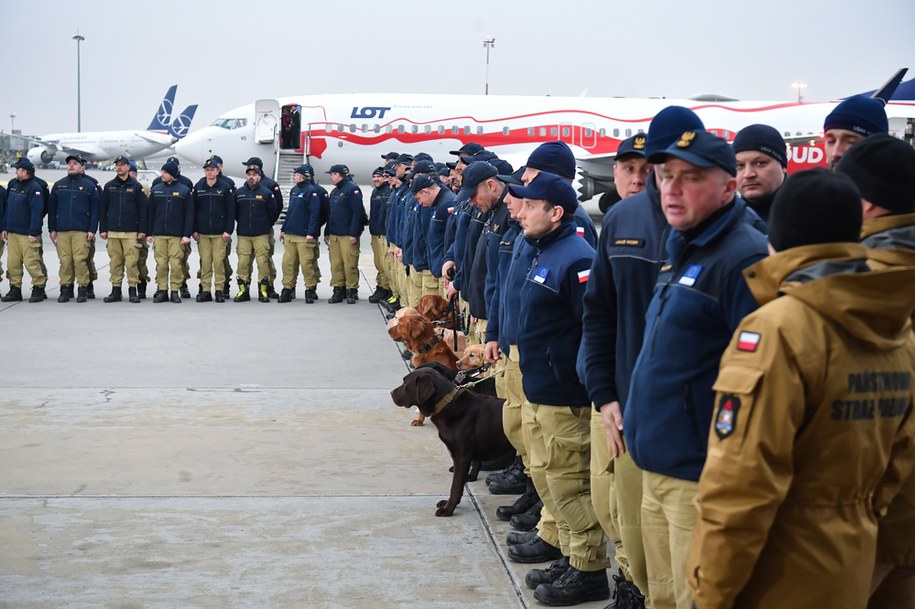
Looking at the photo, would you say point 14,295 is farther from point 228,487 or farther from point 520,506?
point 520,506

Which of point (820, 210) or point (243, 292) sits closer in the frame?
point (820, 210)

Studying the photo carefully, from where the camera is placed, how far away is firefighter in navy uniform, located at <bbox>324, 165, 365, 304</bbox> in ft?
49.9

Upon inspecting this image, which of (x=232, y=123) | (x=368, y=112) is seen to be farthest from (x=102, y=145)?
(x=368, y=112)

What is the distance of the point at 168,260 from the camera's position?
48.7 ft

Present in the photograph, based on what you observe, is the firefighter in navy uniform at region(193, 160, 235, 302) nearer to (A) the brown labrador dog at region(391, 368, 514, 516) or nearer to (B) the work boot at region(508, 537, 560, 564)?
(A) the brown labrador dog at region(391, 368, 514, 516)

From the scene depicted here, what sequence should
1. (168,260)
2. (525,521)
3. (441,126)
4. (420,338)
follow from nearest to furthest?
(525,521) → (420,338) → (168,260) → (441,126)

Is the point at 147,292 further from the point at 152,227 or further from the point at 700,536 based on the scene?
the point at 700,536

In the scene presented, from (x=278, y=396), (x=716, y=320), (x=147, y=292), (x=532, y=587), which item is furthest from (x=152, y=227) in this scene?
(x=716, y=320)

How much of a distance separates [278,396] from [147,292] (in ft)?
25.7

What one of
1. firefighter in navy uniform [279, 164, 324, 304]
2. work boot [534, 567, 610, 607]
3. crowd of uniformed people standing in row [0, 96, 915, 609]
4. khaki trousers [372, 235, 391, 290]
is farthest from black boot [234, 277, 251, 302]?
→ work boot [534, 567, 610, 607]

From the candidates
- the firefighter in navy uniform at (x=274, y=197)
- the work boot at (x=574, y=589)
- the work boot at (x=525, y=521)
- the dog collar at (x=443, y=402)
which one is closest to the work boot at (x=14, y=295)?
the firefighter in navy uniform at (x=274, y=197)

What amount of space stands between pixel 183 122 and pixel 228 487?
80.2m

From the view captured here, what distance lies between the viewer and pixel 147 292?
1608 cm

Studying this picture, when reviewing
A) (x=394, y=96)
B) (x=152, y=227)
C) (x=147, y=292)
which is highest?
(x=394, y=96)
